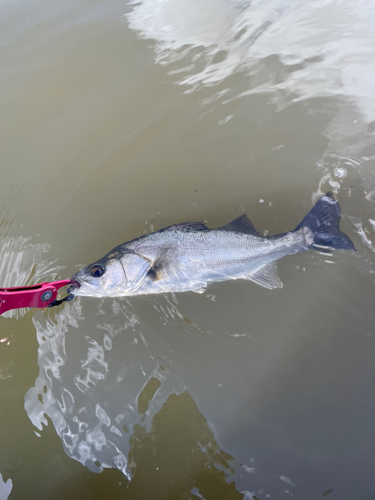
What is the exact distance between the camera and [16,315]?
151 inches

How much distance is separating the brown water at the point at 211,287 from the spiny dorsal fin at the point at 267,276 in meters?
0.34

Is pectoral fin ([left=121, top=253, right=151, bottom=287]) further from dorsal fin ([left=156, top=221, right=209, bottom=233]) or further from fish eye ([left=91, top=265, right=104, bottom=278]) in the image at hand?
dorsal fin ([left=156, top=221, right=209, bottom=233])

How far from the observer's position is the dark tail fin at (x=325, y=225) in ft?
10.6

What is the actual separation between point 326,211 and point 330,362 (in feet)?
5.28

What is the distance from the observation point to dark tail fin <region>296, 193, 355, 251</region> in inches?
128

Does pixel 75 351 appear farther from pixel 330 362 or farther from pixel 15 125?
pixel 15 125

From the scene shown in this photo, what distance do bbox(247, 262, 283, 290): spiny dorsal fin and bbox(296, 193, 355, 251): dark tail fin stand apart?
466 millimetres

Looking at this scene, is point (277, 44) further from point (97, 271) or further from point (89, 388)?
point (89, 388)

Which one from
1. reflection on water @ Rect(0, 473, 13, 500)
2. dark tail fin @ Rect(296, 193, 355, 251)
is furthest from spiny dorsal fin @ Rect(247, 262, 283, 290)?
reflection on water @ Rect(0, 473, 13, 500)

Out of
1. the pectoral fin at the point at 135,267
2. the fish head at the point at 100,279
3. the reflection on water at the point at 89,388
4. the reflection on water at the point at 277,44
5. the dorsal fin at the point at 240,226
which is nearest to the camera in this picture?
the fish head at the point at 100,279

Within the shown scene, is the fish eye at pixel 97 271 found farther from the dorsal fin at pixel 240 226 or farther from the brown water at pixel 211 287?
the dorsal fin at pixel 240 226

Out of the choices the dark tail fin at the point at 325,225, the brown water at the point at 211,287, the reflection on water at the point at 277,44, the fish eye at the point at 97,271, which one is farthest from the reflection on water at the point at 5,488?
the reflection on water at the point at 277,44

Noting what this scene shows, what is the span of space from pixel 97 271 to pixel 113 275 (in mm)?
157

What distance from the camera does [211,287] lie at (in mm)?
3641
